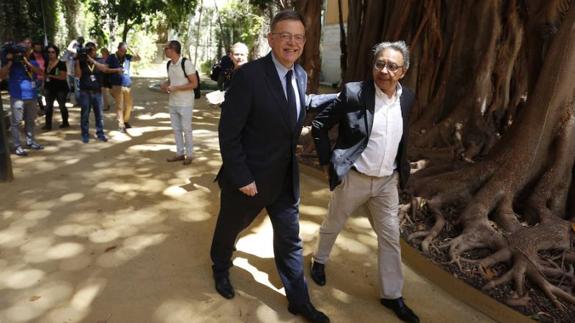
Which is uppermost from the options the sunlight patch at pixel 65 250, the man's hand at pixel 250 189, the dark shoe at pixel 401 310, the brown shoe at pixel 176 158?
the man's hand at pixel 250 189

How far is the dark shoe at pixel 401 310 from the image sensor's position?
10.0 feet

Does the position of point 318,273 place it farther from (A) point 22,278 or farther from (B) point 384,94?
(A) point 22,278

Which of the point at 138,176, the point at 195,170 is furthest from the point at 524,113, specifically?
the point at 138,176

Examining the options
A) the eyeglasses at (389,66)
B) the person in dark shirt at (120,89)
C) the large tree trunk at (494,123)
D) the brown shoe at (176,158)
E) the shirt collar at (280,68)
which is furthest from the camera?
the person in dark shirt at (120,89)

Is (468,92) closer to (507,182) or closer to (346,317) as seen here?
(507,182)

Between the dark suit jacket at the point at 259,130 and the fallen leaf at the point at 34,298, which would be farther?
the fallen leaf at the point at 34,298

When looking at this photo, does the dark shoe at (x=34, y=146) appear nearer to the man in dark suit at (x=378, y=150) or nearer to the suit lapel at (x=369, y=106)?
the man in dark suit at (x=378, y=150)

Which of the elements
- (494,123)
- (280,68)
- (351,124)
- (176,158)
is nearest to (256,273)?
(351,124)

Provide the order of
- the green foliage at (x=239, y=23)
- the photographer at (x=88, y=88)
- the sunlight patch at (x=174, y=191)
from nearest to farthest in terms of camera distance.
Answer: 1. the sunlight patch at (x=174, y=191)
2. the photographer at (x=88, y=88)
3. the green foliage at (x=239, y=23)

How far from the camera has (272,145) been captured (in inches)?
104

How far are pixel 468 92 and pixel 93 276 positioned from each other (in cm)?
544

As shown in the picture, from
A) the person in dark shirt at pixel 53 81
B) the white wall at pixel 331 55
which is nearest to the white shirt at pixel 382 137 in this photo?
the person in dark shirt at pixel 53 81

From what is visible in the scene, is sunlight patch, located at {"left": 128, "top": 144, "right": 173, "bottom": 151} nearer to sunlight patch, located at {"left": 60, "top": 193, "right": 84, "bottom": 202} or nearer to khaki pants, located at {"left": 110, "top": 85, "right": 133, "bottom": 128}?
khaki pants, located at {"left": 110, "top": 85, "right": 133, "bottom": 128}

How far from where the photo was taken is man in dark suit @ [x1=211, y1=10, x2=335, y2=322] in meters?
2.51
